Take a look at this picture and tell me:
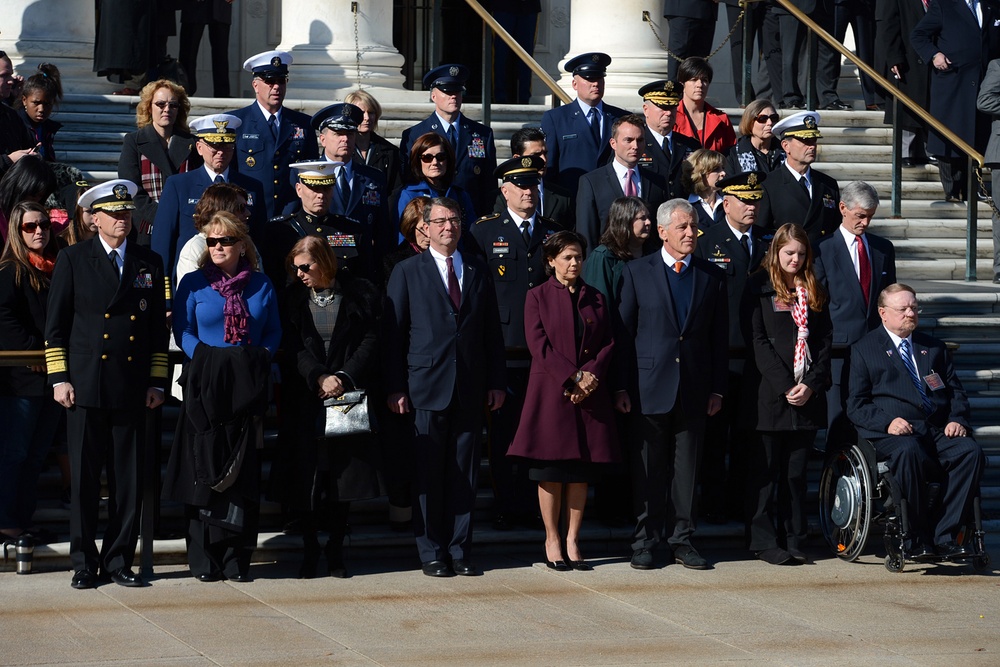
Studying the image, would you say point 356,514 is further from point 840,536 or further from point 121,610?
point 840,536

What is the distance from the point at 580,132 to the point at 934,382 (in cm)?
317

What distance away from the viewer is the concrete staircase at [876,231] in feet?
33.2

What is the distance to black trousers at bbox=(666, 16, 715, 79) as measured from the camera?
52.1 feet

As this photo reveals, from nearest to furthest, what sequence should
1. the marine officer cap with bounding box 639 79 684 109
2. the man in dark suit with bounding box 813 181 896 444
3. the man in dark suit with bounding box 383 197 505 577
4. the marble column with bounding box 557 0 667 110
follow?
the man in dark suit with bounding box 383 197 505 577, the man in dark suit with bounding box 813 181 896 444, the marine officer cap with bounding box 639 79 684 109, the marble column with bounding box 557 0 667 110

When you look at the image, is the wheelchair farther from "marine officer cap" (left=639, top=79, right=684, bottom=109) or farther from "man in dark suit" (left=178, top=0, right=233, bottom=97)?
"man in dark suit" (left=178, top=0, right=233, bottom=97)

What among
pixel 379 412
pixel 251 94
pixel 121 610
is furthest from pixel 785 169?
pixel 251 94

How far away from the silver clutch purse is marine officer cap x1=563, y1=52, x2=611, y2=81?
12.1ft

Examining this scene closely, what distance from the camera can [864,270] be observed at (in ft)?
35.8

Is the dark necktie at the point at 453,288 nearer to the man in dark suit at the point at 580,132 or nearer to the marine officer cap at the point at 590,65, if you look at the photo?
the man in dark suit at the point at 580,132

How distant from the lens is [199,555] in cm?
925

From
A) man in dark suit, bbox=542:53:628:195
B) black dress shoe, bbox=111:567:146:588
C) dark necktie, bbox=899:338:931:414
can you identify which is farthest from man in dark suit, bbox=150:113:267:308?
dark necktie, bbox=899:338:931:414

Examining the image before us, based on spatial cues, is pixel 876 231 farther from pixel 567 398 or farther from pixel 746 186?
pixel 567 398

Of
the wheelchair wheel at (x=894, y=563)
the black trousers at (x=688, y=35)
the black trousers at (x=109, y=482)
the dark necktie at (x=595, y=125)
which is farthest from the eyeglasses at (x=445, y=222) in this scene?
the black trousers at (x=688, y=35)

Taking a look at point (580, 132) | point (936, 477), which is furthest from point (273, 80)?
point (936, 477)
